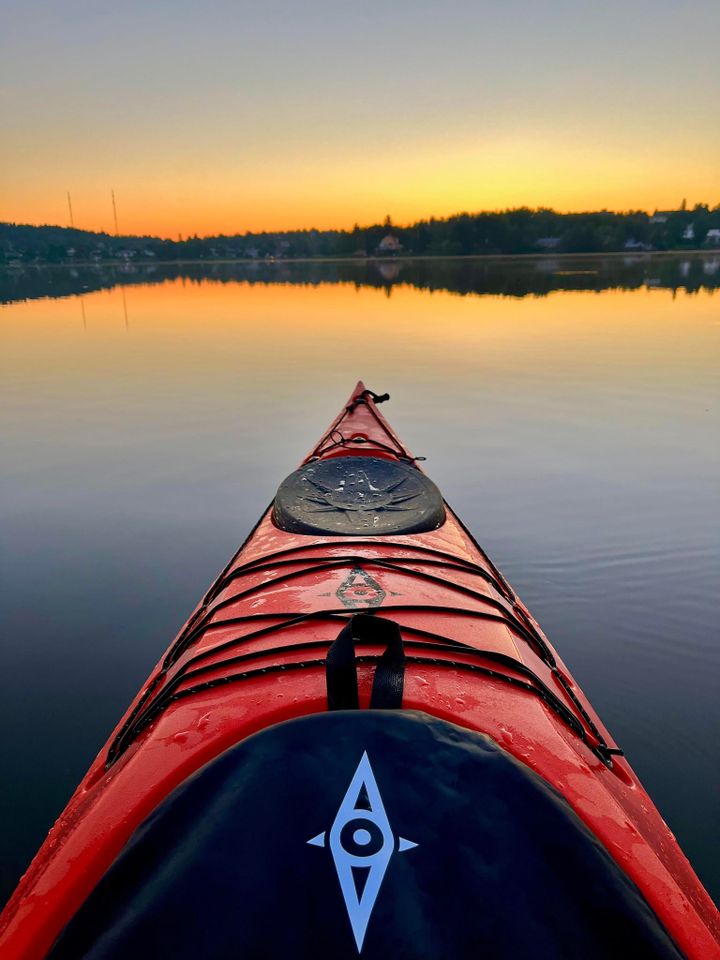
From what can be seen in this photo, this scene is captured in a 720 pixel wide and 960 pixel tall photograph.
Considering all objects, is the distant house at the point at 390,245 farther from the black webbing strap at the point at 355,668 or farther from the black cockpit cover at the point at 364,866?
the black cockpit cover at the point at 364,866

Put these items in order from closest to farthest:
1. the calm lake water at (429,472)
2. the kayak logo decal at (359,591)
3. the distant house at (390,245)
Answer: the kayak logo decal at (359,591), the calm lake water at (429,472), the distant house at (390,245)

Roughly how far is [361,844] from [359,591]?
1370 mm

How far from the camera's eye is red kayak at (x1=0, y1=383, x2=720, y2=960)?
109cm

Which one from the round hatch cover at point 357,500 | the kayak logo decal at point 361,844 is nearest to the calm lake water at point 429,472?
the round hatch cover at point 357,500

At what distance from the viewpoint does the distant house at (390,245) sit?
100438 mm

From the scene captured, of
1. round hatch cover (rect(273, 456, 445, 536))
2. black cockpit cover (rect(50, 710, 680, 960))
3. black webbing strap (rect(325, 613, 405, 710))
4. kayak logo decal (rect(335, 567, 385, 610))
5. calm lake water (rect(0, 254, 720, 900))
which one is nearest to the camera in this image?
black cockpit cover (rect(50, 710, 680, 960))

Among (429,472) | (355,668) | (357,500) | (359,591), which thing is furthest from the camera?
(429,472)

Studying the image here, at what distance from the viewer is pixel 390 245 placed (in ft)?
332

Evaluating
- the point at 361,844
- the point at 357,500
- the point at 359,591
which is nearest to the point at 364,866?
A: the point at 361,844

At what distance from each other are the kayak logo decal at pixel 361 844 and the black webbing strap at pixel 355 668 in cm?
25

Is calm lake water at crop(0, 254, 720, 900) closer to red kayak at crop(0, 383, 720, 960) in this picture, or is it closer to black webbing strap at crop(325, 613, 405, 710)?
red kayak at crop(0, 383, 720, 960)

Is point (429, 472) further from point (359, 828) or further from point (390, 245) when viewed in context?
point (390, 245)

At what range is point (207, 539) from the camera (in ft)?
18.6

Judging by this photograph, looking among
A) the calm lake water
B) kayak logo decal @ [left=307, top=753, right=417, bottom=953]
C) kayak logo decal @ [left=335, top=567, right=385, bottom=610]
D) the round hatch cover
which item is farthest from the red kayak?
the calm lake water
